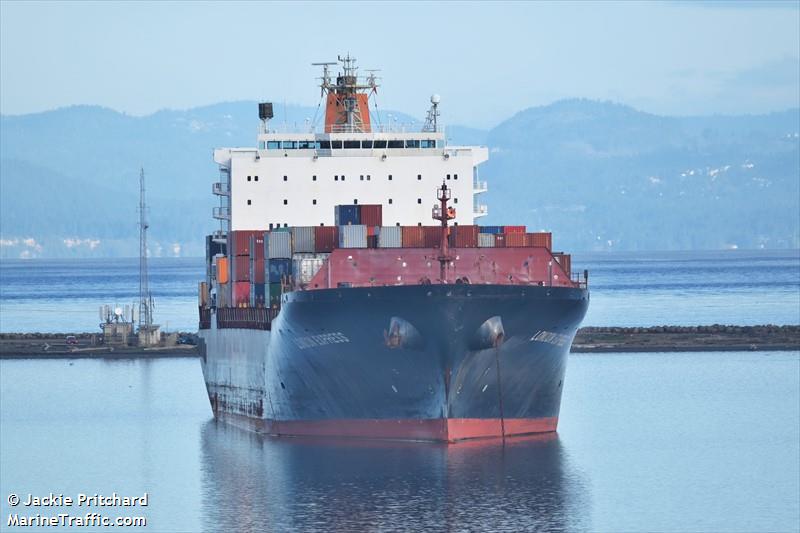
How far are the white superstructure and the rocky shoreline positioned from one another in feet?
96.2

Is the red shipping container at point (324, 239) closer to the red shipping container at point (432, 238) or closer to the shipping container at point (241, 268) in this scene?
the red shipping container at point (432, 238)

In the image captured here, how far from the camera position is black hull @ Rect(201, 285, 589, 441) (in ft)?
148

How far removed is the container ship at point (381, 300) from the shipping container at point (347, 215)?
0.14ft

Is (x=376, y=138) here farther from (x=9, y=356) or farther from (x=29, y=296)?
(x=29, y=296)

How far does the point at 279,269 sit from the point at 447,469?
9.95 m

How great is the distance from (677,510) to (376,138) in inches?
872

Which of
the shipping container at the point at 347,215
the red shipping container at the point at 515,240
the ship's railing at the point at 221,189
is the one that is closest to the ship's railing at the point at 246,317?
the shipping container at the point at 347,215

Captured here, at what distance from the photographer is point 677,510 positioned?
134 ft

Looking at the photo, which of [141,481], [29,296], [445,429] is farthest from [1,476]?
[29,296]

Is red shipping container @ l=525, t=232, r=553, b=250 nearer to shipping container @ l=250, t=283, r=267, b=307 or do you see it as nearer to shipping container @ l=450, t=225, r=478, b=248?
shipping container @ l=450, t=225, r=478, b=248

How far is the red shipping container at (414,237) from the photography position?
49938 millimetres

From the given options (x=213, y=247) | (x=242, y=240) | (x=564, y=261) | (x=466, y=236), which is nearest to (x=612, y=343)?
(x=213, y=247)

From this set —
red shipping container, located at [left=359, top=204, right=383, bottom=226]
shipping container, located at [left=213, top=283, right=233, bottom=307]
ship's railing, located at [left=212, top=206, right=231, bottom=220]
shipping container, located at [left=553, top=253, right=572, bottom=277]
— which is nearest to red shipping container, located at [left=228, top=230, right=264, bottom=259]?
shipping container, located at [left=213, top=283, right=233, bottom=307]

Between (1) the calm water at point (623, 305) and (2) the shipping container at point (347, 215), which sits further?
(1) the calm water at point (623, 305)
